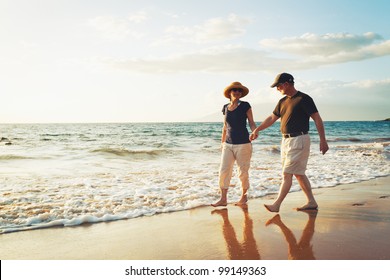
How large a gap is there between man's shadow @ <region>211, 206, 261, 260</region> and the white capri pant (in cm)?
96

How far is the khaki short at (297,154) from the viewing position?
4.84m

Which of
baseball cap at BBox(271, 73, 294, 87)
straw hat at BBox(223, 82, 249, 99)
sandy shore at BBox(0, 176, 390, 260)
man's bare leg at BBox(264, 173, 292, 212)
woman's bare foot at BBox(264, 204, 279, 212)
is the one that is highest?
baseball cap at BBox(271, 73, 294, 87)

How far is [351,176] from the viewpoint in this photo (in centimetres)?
893

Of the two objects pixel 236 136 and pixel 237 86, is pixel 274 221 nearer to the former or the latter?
pixel 236 136

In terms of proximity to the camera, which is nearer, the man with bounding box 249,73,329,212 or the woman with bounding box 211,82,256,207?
the man with bounding box 249,73,329,212

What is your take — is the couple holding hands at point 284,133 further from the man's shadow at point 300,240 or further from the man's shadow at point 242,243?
the man's shadow at point 242,243

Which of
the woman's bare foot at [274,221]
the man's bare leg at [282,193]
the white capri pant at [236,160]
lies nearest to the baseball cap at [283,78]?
the white capri pant at [236,160]

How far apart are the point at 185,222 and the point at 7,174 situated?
6.73 m

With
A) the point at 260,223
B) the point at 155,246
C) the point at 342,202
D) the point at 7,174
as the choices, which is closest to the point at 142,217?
the point at 155,246

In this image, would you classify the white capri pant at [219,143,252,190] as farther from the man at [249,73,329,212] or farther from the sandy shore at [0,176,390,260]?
the man at [249,73,329,212]

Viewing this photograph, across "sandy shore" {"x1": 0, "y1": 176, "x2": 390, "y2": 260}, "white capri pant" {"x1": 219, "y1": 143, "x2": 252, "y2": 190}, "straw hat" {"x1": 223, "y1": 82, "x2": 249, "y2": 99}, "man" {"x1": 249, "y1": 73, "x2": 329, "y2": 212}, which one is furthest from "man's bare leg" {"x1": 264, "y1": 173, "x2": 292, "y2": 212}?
"straw hat" {"x1": 223, "y1": 82, "x2": 249, "y2": 99}

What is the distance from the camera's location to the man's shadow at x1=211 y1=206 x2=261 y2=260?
3.39 m

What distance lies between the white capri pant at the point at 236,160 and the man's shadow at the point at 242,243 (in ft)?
3.16
